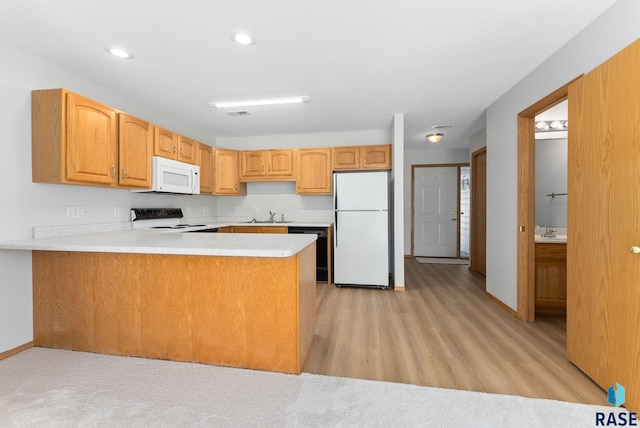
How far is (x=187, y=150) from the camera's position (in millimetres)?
3734

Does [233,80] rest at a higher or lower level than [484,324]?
higher

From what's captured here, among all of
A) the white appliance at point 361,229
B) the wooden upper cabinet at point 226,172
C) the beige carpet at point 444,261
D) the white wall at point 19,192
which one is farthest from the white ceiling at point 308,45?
the beige carpet at point 444,261

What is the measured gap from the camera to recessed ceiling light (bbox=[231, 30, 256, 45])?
1.98 meters

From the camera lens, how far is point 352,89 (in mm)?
2963

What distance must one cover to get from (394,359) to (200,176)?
3.43m

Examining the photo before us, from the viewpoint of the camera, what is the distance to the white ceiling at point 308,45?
1.76 m

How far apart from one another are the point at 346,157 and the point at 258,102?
1.68 meters

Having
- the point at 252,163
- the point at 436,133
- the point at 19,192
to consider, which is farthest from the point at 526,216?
the point at 19,192

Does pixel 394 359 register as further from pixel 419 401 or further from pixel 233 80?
pixel 233 80

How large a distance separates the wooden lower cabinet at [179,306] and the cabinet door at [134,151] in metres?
0.92

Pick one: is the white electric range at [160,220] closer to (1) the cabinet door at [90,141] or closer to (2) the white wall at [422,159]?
(1) the cabinet door at [90,141]

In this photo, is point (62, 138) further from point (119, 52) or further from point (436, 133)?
point (436, 133)

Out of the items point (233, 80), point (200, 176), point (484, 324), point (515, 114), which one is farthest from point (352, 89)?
point (484, 324)

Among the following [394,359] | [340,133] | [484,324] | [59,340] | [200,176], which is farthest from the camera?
[340,133]
